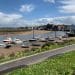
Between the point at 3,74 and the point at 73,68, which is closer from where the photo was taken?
the point at 3,74

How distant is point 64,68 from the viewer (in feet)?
72.8

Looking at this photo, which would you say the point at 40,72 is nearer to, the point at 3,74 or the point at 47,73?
the point at 47,73

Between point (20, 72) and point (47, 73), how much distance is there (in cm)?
210

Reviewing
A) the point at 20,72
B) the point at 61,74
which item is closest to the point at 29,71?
the point at 20,72

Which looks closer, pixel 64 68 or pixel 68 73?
pixel 68 73

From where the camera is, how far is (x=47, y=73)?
1986 centimetres

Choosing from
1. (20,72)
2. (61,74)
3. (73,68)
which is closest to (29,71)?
(20,72)

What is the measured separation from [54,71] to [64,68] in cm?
168

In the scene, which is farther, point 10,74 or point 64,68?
point 64,68

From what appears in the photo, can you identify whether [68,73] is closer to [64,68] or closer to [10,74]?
[64,68]

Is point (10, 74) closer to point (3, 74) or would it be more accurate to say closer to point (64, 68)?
point (3, 74)

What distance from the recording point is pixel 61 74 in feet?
65.5

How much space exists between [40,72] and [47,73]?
2.18ft

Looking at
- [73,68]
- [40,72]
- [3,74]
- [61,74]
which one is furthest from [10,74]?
[73,68]
